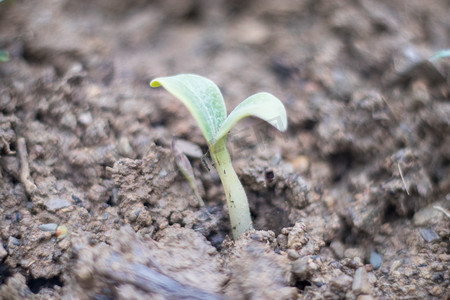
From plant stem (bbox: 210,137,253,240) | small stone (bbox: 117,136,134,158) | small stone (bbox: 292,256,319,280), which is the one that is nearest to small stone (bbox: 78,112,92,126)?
small stone (bbox: 117,136,134,158)

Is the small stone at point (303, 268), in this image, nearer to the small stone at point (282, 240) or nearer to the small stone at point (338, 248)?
the small stone at point (282, 240)

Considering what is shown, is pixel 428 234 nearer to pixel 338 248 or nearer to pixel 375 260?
pixel 375 260

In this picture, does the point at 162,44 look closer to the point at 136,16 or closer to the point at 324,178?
the point at 136,16

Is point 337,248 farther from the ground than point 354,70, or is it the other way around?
point 354,70

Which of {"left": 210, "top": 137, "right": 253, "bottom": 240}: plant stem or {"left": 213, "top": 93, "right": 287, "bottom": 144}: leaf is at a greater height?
{"left": 213, "top": 93, "right": 287, "bottom": 144}: leaf

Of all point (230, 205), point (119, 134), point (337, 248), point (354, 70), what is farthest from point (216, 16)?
point (337, 248)

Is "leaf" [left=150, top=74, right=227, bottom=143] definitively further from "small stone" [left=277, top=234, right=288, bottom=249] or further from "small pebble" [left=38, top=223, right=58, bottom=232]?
"small pebble" [left=38, top=223, right=58, bottom=232]

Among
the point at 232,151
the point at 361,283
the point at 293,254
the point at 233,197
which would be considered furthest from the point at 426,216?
the point at 232,151
